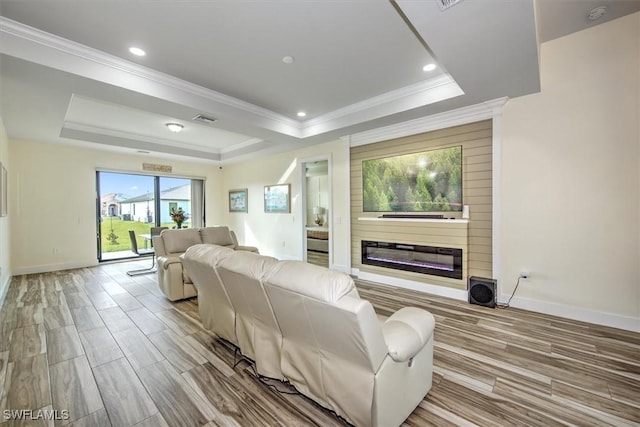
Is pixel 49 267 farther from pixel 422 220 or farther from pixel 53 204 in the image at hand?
pixel 422 220

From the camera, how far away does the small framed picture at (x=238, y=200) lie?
25.6 ft

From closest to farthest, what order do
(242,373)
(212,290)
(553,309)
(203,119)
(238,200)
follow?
(242,373) → (212,290) → (553,309) → (203,119) → (238,200)

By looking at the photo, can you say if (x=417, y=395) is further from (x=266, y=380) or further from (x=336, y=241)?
(x=336, y=241)

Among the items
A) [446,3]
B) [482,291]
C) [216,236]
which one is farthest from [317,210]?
[446,3]

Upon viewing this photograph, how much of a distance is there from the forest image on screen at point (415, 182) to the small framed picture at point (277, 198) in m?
2.17

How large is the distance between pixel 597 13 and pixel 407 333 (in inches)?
147

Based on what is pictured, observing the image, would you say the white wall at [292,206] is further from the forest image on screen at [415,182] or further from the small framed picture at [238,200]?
the forest image on screen at [415,182]

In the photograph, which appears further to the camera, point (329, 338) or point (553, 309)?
point (553, 309)

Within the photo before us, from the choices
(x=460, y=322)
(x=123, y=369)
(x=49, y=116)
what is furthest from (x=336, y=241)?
(x=49, y=116)

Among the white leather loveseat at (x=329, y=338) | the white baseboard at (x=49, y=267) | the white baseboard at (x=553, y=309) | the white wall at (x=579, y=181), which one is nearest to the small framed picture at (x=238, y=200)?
the white baseboard at (x=49, y=267)

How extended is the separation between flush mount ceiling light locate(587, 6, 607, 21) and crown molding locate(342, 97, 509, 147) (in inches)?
37.9

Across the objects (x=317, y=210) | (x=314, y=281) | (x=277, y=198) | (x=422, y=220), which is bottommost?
(x=314, y=281)

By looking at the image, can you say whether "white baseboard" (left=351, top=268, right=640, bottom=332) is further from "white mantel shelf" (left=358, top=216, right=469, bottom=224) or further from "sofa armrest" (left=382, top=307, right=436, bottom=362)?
"sofa armrest" (left=382, top=307, right=436, bottom=362)

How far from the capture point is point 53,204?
18.5 ft
